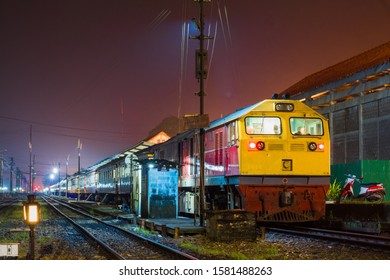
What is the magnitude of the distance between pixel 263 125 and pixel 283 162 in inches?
50.2

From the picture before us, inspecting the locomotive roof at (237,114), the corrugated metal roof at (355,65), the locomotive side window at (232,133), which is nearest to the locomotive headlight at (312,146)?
the locomotive roof at (237,114)

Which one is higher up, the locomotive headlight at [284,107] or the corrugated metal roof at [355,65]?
the corrugated metal roof at [355,65]

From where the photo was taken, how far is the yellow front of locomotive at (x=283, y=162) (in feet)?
52.4

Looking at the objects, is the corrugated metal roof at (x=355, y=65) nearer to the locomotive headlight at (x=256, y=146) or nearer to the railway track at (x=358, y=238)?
the locomotive headlight at (x=256, y=146)

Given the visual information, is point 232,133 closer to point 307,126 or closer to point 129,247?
point 307,126

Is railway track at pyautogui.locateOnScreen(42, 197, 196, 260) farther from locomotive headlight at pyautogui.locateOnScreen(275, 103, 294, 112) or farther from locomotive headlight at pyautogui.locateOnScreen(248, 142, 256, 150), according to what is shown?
locomotive headlight at pyautogui.locateOnScreen(275, 103, 294, 112)

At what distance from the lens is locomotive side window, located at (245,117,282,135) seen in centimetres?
1617

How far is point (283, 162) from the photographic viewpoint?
639 inches

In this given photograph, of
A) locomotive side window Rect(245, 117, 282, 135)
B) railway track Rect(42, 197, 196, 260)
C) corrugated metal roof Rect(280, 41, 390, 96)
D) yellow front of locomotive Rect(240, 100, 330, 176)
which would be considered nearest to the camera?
railway track Rect(42, 197, 196, 260)

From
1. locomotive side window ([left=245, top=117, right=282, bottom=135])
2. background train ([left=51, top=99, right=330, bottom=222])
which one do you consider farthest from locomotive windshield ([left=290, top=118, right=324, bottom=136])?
locomotive side window ([left=245, top=117, right=282, bottom=135])

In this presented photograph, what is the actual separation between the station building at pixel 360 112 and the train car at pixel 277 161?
6986 mm

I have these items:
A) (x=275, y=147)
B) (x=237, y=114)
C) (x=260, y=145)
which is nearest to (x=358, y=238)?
(x=275, y=147)
